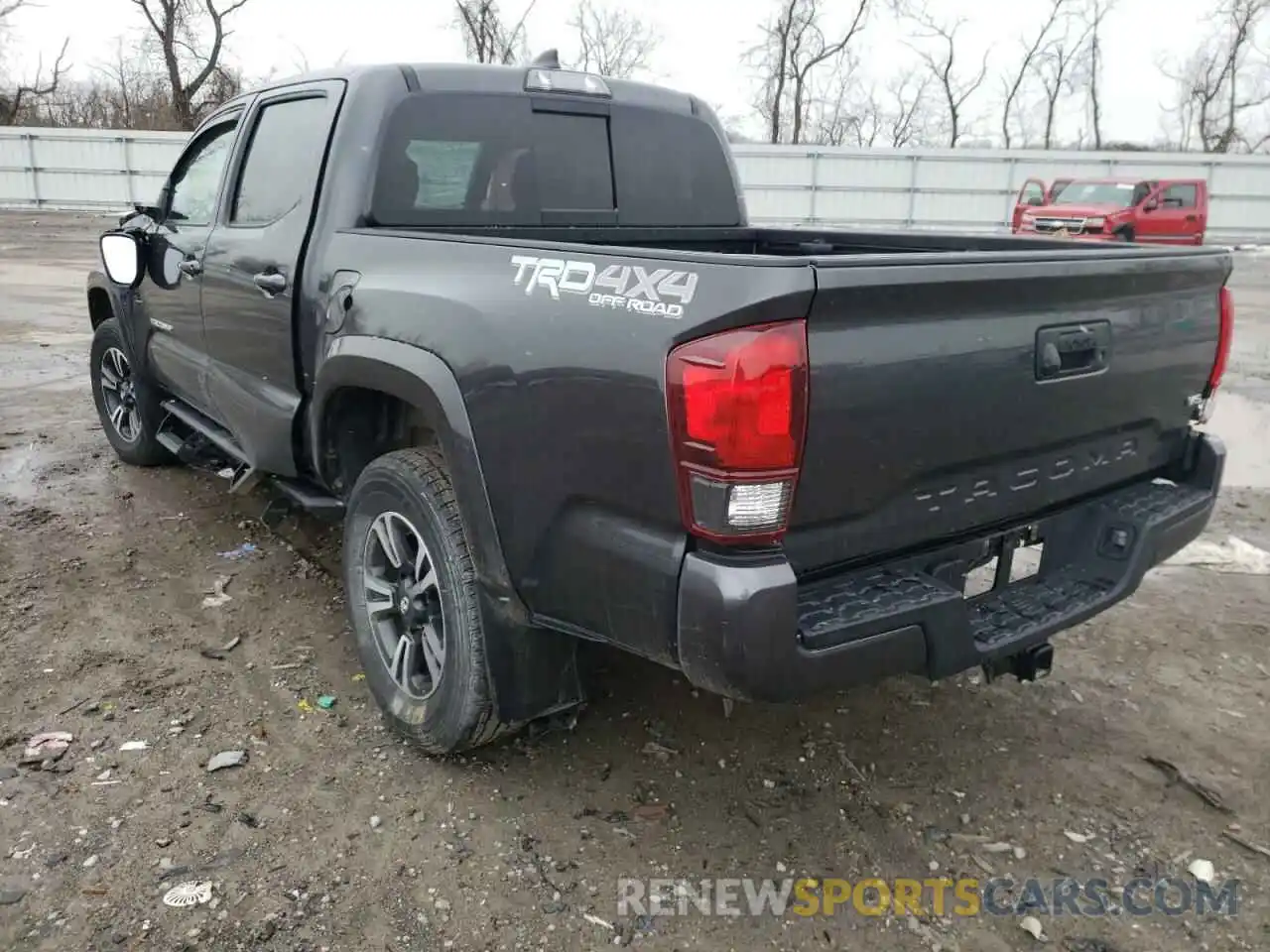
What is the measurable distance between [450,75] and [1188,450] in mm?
2735

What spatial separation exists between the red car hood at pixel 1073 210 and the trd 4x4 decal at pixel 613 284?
19727 mm

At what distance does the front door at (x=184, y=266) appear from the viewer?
168 inches

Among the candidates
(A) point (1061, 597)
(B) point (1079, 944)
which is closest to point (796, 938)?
(B) point (1079, 944)

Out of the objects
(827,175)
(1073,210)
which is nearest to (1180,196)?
(1073,210)

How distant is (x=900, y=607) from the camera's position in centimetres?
223

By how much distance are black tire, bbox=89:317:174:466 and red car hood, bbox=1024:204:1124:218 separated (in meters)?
18.4

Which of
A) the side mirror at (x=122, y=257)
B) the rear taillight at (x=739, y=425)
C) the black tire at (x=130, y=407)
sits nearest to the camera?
the rear taillight at (x=739, y=425)

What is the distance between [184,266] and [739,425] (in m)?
3.22

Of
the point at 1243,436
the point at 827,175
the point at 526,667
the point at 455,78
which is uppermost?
the point at 827,175

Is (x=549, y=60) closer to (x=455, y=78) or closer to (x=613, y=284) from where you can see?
(x=455, y=78)

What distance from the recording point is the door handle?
342cm

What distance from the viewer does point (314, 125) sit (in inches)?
139

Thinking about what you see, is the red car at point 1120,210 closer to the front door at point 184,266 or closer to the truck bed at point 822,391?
the front door at point 184,266

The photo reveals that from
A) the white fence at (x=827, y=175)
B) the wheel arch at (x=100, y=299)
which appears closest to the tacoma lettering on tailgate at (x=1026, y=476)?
the wheel arch at (x=100, y=299)
